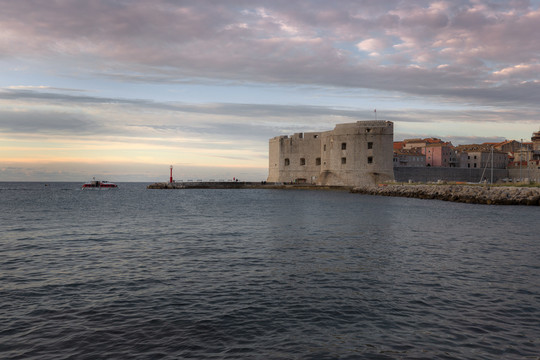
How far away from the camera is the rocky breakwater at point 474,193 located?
36.7 metres

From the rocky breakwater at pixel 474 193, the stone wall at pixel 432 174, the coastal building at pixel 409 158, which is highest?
the coastal building at pixel 409 158

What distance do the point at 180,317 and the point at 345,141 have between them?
57590 millimetres

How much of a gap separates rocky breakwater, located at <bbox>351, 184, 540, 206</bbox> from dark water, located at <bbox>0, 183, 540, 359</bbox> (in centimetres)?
2407

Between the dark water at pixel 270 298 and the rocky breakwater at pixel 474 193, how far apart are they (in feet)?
79.0

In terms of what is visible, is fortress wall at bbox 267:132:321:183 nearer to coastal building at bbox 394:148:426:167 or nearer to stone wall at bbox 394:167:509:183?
stone wall at bbox 394:167:509:183

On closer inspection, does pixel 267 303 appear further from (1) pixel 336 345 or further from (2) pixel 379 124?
(2) pixel 379 124

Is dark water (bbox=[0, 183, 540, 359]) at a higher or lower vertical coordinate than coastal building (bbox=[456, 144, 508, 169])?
lower

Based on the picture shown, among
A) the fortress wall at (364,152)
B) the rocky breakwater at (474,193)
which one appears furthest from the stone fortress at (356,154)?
the rocky breakwater at (474,193)

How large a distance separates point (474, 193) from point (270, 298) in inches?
1518

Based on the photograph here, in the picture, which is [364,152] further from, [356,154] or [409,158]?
[409,158]

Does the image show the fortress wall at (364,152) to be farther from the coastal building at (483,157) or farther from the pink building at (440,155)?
the coastal building at (483,157)

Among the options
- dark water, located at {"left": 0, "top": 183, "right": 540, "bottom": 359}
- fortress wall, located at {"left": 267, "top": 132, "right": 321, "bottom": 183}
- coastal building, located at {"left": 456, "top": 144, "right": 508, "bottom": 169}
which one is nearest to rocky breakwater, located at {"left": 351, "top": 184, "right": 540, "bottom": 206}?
fortress wall, located at {"left": 267, "top": 132, "right": 321, "bottom": 183}

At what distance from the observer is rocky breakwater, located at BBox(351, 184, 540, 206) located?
36719 mm

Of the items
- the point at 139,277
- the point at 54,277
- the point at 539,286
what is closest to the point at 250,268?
the point at 139,277
